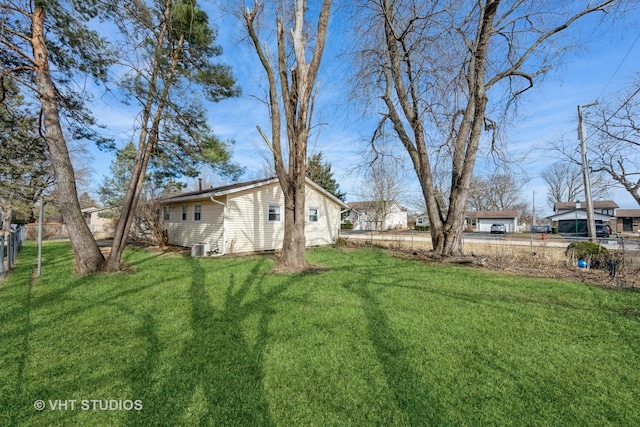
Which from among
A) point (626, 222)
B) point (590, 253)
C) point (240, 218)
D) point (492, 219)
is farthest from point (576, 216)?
point (240, 218)

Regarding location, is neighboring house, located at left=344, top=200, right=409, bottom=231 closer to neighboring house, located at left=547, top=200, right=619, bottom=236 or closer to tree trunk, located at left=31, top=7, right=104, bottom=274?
neighboring house, located at left=547, top=200, right=619, bottom=236

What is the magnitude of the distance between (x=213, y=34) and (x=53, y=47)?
409 centimetres

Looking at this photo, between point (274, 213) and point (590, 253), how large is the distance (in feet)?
37.9

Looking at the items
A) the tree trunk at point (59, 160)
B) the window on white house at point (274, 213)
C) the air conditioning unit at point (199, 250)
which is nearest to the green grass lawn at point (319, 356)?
the tree trunk at point (59, 160)

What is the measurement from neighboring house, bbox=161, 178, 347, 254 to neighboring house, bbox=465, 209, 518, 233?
35.2 metres

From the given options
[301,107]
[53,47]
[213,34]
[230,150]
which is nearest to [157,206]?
[230,150]

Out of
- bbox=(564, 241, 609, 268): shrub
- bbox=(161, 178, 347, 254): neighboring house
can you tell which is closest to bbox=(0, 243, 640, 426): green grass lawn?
bbox=(564, 241, 609, 268): shrub

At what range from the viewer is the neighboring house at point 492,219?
42125 millimetres

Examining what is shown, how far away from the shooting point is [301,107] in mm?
7781

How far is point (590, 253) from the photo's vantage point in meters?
9.00

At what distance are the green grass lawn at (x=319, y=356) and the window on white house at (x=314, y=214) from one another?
930 centimetres

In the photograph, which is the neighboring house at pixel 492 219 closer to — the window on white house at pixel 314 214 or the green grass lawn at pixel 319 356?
the window on white house at pixel 314 214

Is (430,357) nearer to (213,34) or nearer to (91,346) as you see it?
(91,346)

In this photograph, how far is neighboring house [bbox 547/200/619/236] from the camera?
31172 millimetres
